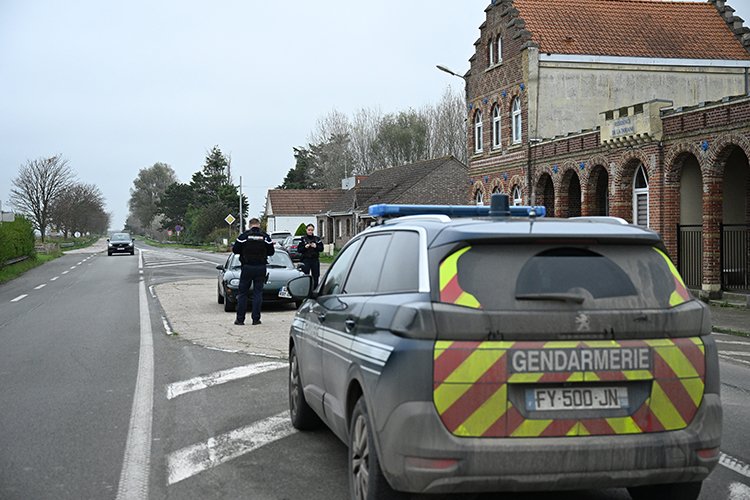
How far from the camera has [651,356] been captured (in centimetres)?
405

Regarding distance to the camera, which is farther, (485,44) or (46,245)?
(46,245)

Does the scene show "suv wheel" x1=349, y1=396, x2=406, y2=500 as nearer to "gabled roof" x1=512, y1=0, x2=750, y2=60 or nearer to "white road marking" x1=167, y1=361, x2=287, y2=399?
"white road marking" x1=167, y1=361, x2=287, y2=399

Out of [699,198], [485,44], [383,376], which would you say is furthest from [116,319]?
[485,44]

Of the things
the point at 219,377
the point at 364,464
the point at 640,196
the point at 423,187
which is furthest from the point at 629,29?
the point at 364,464

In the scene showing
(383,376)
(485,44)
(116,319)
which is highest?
(485,44)

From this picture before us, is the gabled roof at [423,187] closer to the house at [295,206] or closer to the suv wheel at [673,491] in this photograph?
the house at [295,206]

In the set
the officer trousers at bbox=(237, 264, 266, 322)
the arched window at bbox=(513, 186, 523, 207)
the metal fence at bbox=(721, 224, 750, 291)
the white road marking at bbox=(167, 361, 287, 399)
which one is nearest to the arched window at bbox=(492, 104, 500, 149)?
the arched window at bbox=(513, 186, 523, 207)

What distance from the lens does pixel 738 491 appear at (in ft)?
17.1

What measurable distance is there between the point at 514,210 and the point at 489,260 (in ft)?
6.47

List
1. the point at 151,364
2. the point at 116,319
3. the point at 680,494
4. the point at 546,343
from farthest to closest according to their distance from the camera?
the point at 116,319 → the point at 151,364 → the point at 680,494 → the point at 546,343

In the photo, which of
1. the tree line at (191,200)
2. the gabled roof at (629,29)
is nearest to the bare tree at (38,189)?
the tree line at (191,200)

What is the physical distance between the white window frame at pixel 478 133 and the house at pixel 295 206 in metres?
42.8

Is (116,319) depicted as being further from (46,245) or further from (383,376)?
(46,245)

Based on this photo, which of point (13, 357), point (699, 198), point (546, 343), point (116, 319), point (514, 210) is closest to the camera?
point (546, 343)
